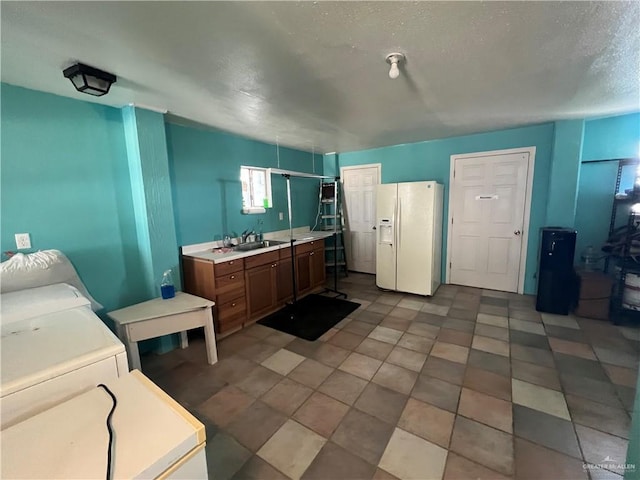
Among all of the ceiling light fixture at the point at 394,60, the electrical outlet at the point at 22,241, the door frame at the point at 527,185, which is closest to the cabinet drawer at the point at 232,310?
the electrical outlet at the point at 22,241

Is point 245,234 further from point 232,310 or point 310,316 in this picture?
point 310,316

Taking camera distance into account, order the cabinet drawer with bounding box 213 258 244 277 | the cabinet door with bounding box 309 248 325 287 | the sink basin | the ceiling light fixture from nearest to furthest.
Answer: the ceiling light fixture, the cabinet drawer with bounding box 213 258 244 277, the sink basin, the cabinet door with bounding box 309 248 325 287

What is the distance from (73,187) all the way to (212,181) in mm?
1345

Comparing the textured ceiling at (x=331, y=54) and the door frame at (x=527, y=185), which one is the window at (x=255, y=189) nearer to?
the textured ceiling at (x=331, y=54)

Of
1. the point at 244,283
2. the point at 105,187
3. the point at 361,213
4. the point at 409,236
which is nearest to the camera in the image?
the point at 105,187

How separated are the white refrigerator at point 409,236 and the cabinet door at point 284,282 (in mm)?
1431

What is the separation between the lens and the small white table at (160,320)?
2.07 m

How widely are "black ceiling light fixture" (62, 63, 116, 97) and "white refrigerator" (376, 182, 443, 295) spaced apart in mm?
3234

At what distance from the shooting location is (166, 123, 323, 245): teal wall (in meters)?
3.01

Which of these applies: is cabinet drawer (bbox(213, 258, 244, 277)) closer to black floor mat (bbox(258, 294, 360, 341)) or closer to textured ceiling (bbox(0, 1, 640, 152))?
black floor mat (bbox(258, 294, 360, 341))

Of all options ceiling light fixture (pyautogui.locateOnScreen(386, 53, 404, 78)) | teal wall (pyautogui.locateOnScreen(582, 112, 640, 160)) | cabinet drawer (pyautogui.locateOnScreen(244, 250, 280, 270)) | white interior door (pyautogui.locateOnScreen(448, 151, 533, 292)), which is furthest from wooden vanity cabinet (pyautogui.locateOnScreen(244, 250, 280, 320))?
teal wall (pyautogui.locateOnScreen(582, 112, 640, 160))

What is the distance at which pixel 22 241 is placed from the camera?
200 cm

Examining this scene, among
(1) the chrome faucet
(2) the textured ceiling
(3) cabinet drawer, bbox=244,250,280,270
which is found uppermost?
(2) the textured ceiling

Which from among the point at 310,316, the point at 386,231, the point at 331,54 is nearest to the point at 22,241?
the point at 331,54
